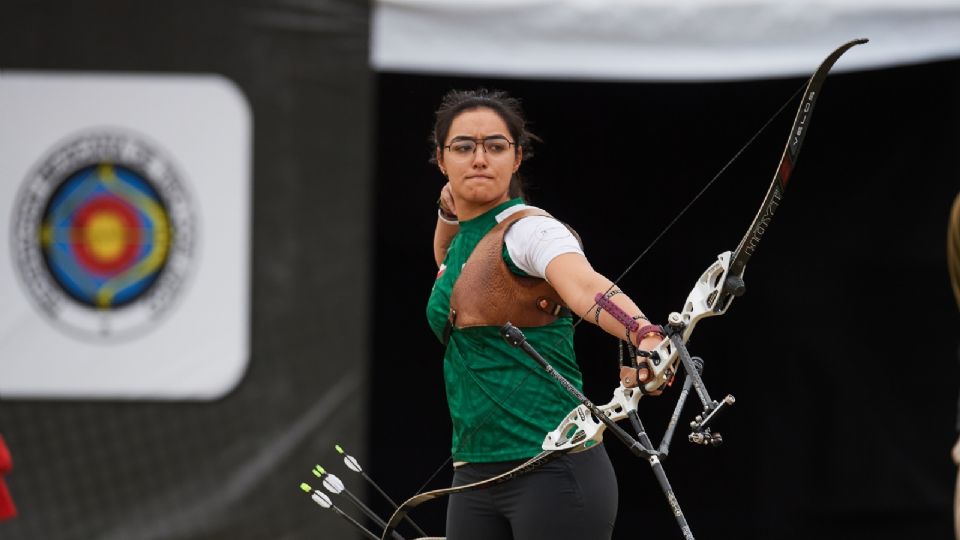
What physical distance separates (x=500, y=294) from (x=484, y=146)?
292mm

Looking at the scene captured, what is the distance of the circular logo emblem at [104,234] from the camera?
4961mm

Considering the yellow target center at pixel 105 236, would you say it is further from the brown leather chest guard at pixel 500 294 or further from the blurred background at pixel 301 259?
the brown leather chest guard at pixel 500 294

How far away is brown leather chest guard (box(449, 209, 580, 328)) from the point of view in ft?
8.70

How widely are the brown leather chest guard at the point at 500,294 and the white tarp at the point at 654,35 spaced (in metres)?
2.13

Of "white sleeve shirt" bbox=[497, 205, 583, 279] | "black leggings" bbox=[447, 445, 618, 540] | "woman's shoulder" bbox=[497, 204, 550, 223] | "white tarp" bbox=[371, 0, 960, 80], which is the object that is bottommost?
"black leggings" bbox=[447, 445, 618, 540]

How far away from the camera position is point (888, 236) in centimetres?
496

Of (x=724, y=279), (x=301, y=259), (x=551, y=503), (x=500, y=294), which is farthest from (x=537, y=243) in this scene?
(x=301, y=259)

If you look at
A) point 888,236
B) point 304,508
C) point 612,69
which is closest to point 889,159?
point 888,236

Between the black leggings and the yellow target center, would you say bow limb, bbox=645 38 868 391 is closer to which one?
the black leggings

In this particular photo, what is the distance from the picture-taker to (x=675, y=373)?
256 centimetres

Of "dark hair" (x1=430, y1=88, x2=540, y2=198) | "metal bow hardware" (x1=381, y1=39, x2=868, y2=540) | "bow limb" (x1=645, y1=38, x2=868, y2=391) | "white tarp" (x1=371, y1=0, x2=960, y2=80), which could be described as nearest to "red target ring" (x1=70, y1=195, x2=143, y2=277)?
"white tarp" (x1=371, y1=0, x2=960, y2=80)

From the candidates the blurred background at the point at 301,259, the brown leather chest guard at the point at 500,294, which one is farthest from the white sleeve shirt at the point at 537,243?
the blurred background at the point at 301,259

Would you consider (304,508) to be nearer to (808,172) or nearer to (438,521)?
(438,521)

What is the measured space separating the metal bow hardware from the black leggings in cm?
3
